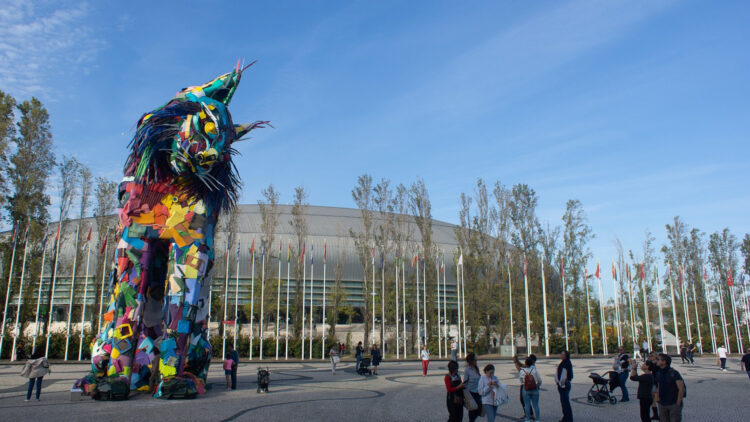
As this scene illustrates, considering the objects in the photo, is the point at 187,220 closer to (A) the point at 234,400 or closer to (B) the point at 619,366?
(A) the point at 234,400

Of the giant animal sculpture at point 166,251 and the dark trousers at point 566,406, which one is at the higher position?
the giant animal sculpture at point 166,251

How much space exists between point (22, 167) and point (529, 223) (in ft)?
121

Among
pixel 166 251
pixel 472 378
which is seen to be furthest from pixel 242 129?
pixel 472 378

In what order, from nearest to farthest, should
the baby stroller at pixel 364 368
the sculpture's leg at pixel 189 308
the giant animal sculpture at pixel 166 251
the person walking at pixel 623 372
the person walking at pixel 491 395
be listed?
the person walking at pixel 491 395 → the sculpture's leg at pixel 189 308 → the giant animal sculpture at pixel 166 251 → the person walking at pixel 623 372 → the baby stroller at pixel 364 368

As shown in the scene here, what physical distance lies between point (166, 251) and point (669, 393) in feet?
37.1

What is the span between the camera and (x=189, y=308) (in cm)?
1246

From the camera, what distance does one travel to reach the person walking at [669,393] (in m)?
8.02

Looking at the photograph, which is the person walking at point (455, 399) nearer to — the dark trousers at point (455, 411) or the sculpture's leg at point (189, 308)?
the dark trousers at point (455, 411)

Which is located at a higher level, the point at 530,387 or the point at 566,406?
the point at 530,387

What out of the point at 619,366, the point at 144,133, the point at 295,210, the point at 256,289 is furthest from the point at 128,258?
the point at 295,210

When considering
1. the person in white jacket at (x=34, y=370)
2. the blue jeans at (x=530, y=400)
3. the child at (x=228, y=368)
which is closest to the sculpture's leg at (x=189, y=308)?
the child at (x=228, y=368)

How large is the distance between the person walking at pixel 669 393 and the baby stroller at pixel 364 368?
1324 cm

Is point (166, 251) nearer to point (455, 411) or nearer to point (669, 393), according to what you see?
point (455, 411)

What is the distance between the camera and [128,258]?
12.7m
